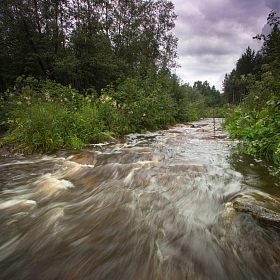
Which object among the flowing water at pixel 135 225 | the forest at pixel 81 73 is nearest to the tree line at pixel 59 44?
the forest at pixel 81 73

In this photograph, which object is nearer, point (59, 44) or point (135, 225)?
point (135, 225)

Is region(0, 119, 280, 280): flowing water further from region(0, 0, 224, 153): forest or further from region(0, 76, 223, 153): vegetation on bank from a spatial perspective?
region(0, 0, 224, 153): forest

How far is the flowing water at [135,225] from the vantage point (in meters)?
1.43

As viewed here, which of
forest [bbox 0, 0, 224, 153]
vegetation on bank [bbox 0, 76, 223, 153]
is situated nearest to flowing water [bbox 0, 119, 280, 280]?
vegetation on bank [bbox 0, 76, 223, 153]

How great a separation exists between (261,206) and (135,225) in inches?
47.6

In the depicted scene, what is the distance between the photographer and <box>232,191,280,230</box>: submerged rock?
1.74 m

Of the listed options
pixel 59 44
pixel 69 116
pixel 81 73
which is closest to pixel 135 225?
pixel 69 116

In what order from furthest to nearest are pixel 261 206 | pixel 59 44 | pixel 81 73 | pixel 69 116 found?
pixel 59 44
pixel 81 73
pixel 69 116
pixel 261 206

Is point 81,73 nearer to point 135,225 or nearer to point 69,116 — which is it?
point 69,116

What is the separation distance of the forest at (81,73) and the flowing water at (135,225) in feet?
7.65

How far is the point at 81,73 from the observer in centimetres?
1252

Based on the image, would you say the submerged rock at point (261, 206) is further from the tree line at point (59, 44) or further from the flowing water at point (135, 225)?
the tree line at point (59, 44)

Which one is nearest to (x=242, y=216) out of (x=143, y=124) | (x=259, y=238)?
(x=259, y=238)

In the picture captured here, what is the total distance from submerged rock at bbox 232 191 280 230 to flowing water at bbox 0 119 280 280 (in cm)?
5
